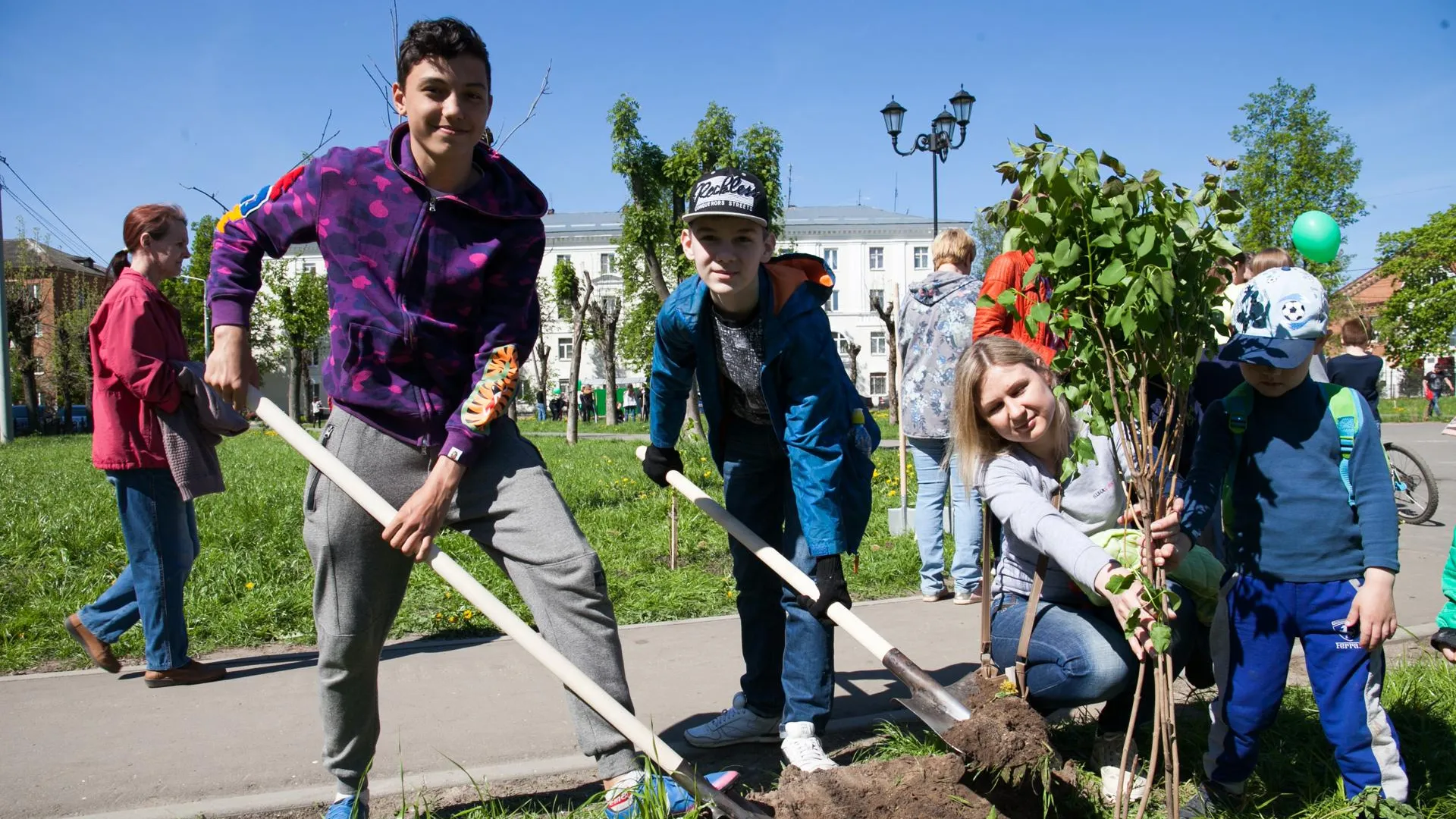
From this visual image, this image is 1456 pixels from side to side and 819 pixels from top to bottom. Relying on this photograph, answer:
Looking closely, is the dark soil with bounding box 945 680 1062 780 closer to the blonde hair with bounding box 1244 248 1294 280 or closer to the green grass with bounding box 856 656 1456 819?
the green grass with bounding box 856 656 1456 819

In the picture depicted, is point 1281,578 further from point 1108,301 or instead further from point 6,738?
point 6,738

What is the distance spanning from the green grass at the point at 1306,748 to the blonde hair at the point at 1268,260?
2.04 metres

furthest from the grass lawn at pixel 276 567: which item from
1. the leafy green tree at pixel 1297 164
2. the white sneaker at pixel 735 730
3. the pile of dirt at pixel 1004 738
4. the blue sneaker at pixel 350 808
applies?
the leafy green tree at pixel 1297 164

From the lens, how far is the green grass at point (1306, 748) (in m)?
2.89

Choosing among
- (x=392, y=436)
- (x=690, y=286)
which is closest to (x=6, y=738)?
(x=392, y=436)

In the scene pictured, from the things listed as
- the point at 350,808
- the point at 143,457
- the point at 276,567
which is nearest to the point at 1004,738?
the point at 350,808

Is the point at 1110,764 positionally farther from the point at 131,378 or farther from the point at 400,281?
the point at 131,378

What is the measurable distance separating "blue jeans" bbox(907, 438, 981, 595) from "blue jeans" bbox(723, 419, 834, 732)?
7.21 feet

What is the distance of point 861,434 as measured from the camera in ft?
11.1

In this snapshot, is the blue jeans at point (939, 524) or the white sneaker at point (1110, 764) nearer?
the white sneaker at point (1110, 764)

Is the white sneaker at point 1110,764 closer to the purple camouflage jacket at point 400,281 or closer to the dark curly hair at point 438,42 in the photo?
the purple camouflage jacket at point 400,281

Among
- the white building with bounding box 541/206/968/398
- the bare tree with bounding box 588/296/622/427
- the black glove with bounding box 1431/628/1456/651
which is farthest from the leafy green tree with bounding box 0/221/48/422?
the black glove with bounding box 1431/628/1456/651

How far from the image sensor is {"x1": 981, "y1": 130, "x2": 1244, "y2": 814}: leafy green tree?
2139mm

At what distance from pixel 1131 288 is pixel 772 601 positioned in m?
1.94
